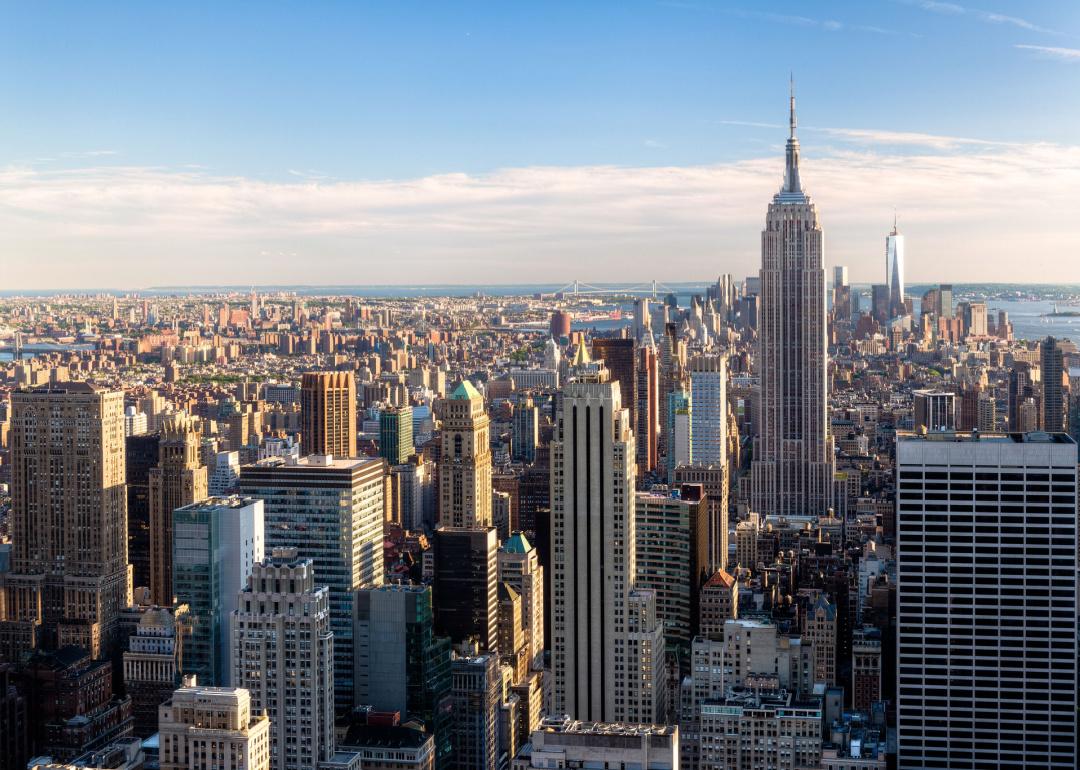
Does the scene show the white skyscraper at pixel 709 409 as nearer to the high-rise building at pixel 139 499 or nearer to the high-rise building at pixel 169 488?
the high-rise building at pixel 169 488

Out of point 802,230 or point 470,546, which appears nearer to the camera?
point 470,546

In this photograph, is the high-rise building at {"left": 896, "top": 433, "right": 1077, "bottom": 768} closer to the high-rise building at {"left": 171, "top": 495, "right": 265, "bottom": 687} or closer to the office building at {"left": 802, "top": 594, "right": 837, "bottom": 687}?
the office building at {"left": 802, "top": 594, "right": 837, "bottom": 687}

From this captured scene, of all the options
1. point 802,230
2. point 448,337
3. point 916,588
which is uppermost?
point 802,230

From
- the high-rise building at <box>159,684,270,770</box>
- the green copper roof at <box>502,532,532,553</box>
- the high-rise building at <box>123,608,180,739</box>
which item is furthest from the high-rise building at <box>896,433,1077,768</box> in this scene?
the high-rise building at <box>123,608,180,739</box>

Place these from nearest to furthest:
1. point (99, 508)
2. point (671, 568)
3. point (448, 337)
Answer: point (671, 568) < point (99, 508) < point (448, 337)

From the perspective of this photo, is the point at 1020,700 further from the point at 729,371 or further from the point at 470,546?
the point at 729,371

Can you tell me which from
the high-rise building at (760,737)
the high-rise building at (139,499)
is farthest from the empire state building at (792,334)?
the high-rise building at (760,737)

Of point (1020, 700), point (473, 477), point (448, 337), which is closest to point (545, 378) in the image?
point (448, 337)
